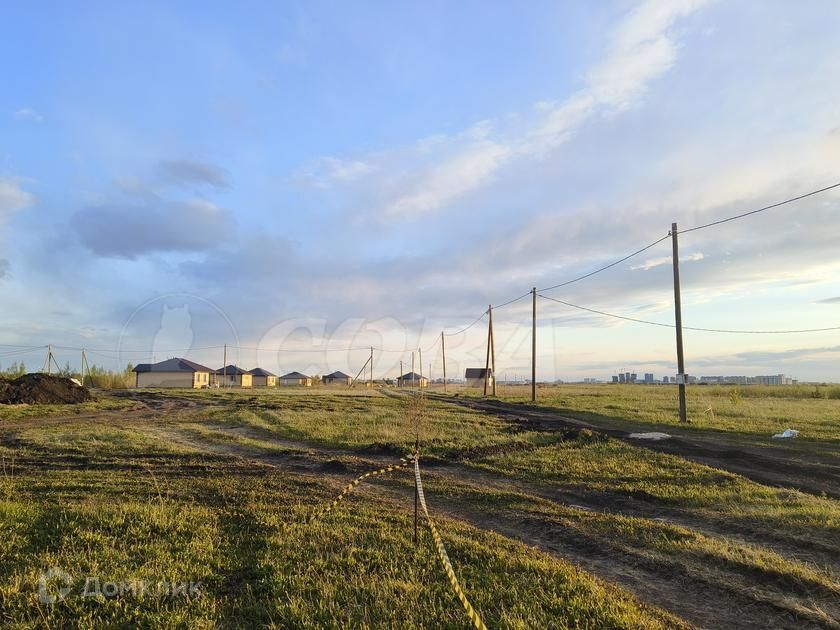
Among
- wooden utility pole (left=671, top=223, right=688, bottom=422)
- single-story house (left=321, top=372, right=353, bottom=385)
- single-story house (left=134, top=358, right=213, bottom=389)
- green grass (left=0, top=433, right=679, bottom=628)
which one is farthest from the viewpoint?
single-story house (left=321, top=372, right=353, bottom=385)

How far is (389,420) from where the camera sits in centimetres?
2075

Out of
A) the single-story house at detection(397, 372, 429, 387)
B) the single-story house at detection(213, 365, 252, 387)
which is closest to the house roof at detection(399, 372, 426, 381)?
the single-story house at detection(397, 372, 429, 387)

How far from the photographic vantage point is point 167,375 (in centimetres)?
8181

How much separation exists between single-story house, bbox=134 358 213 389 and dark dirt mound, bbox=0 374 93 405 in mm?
45906

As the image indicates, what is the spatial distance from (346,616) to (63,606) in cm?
244

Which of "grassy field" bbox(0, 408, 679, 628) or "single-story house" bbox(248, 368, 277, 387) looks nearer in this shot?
"grassy field" bbox(0, 408, 679, 628)

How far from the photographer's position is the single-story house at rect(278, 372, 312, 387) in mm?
117188

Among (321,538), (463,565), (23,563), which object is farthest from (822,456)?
(23,563)

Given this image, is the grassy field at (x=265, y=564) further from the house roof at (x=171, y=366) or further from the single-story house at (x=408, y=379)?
the single-story house at (x=408, y=379)

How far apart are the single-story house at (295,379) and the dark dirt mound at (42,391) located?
261 ft

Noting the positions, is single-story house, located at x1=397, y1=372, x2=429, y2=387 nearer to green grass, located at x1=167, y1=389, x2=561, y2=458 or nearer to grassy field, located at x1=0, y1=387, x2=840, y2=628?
green grass, located at x1=167, y1=389, x2=561, y2=458

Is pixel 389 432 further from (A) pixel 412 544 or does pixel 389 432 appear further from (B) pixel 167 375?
(B) pixel 167 375

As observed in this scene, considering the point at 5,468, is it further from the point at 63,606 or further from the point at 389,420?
the point at 389,420

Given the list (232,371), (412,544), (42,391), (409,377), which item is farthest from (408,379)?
(412,544)
